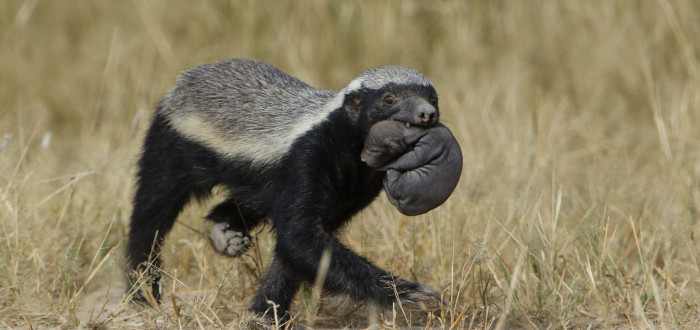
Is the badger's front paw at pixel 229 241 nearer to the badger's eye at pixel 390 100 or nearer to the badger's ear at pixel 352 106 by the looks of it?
the badger's ear at pixel 352 106

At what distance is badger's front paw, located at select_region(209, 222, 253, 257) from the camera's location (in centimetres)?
469

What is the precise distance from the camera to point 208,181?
4660 millimetres

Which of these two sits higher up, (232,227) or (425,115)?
(425,115)

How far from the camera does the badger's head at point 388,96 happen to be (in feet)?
12.9

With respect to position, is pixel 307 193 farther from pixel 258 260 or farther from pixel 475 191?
pixel 475 191

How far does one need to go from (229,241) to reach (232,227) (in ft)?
0.59

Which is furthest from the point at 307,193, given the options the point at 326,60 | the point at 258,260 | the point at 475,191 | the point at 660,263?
the point at 326,60

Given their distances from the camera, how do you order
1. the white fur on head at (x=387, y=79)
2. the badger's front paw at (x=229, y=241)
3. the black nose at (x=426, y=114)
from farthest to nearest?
the badger's front paw at (x=229, y=241) < the white fur on head at (x=387, y=79) < the black nose at (x=426, y=114)

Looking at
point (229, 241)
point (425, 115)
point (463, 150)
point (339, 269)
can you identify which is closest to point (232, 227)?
point (229, 241)

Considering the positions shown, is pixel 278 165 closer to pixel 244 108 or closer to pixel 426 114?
pixel 244 108

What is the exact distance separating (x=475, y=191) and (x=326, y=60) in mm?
3125

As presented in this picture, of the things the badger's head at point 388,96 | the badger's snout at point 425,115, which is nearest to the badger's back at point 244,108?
the badger's head at point 388,96

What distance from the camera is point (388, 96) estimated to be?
13.2 ft

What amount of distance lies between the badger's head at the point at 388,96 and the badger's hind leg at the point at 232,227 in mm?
843
